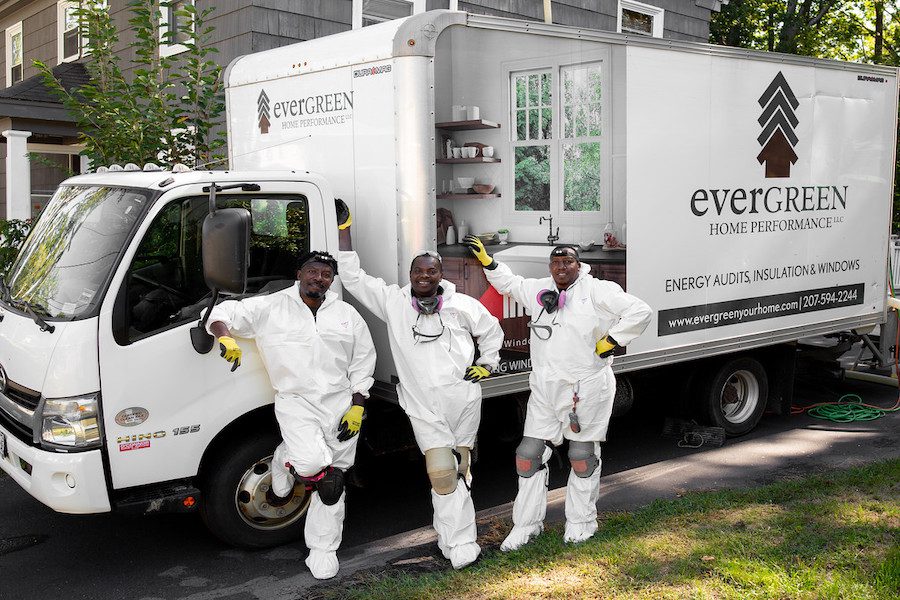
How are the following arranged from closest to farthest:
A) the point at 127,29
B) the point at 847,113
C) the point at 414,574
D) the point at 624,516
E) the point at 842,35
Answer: the point at 414,574
the point at 624,516
the point at 847,113
the point at 127,29
the point at 842,35

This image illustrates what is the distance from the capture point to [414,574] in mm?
5012

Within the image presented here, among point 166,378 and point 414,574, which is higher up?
point 166,378

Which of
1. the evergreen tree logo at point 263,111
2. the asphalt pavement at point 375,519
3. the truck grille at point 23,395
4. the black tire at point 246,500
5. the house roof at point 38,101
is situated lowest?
the asphalt pavement at point 375,519

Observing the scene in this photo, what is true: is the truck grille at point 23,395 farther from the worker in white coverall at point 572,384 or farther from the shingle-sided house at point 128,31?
the shingle-sided house at point 128,31

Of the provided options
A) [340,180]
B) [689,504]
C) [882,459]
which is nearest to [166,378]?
[340,180]

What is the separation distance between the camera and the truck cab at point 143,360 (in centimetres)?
461

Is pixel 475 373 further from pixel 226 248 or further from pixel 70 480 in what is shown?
pixel 70 480

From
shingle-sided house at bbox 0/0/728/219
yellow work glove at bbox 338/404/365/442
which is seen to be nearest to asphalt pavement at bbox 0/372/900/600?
yellow work glove at bbox 338/404/365/442

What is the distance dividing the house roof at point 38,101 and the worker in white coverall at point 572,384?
28.1ft

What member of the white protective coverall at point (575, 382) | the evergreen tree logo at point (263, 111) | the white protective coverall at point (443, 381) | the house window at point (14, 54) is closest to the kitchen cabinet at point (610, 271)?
the white protective coverall at point (575, 382)

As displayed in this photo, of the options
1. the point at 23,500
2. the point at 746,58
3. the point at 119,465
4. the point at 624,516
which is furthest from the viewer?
the point at 746,58

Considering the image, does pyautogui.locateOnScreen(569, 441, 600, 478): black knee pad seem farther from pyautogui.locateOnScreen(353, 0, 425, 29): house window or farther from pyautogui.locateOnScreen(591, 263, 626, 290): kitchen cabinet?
pyautogui.locateOnScreen(353, 0, 425, 29): house window

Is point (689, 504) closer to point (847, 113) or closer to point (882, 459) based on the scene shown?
point (882, 459)

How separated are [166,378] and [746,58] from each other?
4.87 metres
